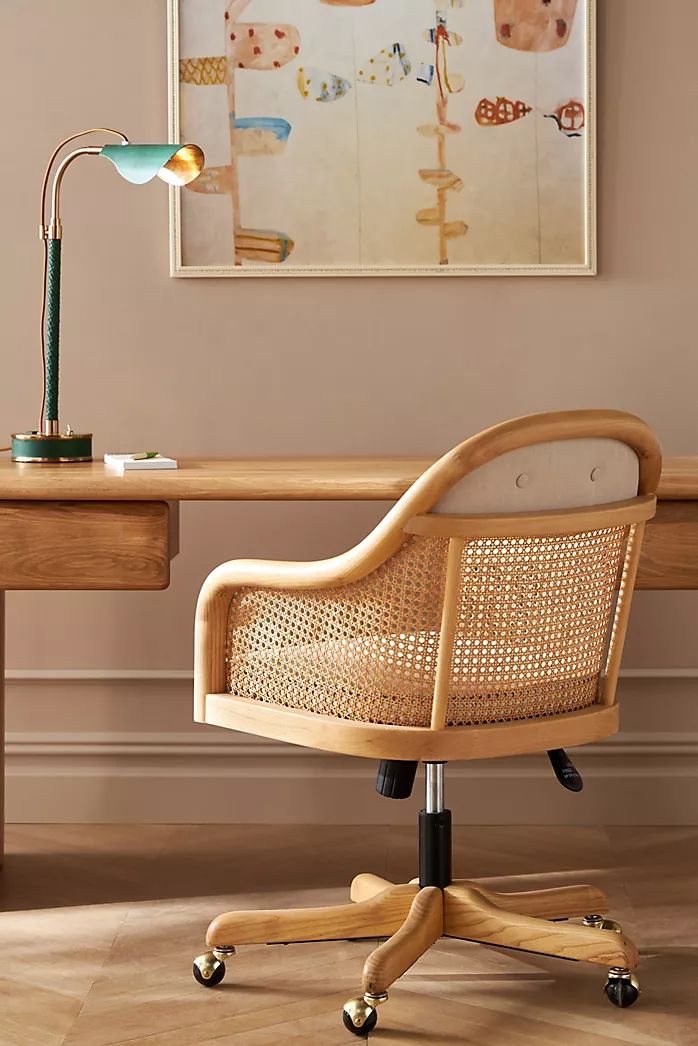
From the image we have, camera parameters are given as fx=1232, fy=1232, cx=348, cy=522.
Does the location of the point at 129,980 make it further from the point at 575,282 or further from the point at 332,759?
the point at 575,282

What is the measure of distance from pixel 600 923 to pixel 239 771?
3.23 feet

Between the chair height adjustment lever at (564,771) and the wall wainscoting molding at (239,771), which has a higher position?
the chair height adjustment lever at (564,771)

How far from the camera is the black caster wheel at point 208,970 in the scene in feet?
6.17

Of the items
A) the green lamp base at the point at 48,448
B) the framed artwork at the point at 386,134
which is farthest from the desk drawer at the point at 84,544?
the framed artwork at the point at 386,134

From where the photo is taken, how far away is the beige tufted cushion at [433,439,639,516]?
5.24 ft

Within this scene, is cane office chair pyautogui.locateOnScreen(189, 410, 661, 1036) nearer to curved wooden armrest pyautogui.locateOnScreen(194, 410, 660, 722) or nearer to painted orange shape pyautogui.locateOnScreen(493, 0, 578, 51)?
curved wooden armrest pyautogui.locateOnScreen(194, 410, 660, 722)

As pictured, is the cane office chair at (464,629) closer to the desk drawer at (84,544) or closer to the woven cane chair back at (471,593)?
the woven cane chair back at (471,593)

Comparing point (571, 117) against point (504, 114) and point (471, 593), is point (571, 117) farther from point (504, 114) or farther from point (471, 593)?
point (471, 593)

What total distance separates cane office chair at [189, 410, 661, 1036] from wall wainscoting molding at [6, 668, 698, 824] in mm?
846

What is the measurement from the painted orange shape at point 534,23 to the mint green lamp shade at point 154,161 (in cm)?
76

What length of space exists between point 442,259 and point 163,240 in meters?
0.60

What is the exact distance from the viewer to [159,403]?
268 cm

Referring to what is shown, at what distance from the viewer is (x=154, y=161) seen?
220 centimetres

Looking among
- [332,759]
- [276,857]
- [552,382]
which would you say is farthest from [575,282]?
[276,857]
